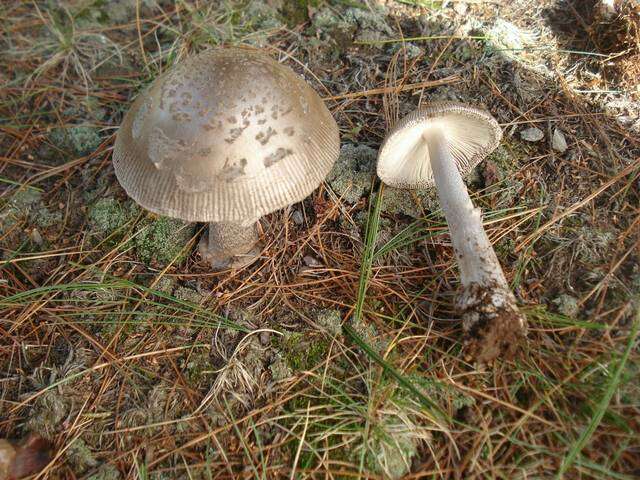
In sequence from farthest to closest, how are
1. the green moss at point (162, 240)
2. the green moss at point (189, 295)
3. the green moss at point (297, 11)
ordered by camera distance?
the green moss at point (297, 11) → the green moss at point (162, 240) → the green moss at point (189, 295)

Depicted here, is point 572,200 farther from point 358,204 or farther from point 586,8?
point 586,8

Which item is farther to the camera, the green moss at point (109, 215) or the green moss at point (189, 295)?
the green moss at point (109, 215)

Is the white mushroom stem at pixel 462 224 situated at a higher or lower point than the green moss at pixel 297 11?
lower

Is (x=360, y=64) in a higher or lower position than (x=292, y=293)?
higher

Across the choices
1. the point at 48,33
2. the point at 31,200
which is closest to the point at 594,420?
the point at 31,200

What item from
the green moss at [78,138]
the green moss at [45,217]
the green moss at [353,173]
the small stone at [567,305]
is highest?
the green moss at [353,173]

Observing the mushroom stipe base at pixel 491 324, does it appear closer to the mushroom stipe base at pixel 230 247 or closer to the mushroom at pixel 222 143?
the mushroom at pixel 222 143

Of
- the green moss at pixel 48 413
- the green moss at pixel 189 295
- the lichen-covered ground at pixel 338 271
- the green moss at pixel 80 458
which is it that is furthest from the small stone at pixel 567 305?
the green moss at pixel 48 413

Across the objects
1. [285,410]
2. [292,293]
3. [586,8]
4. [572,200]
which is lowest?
[285,410]
